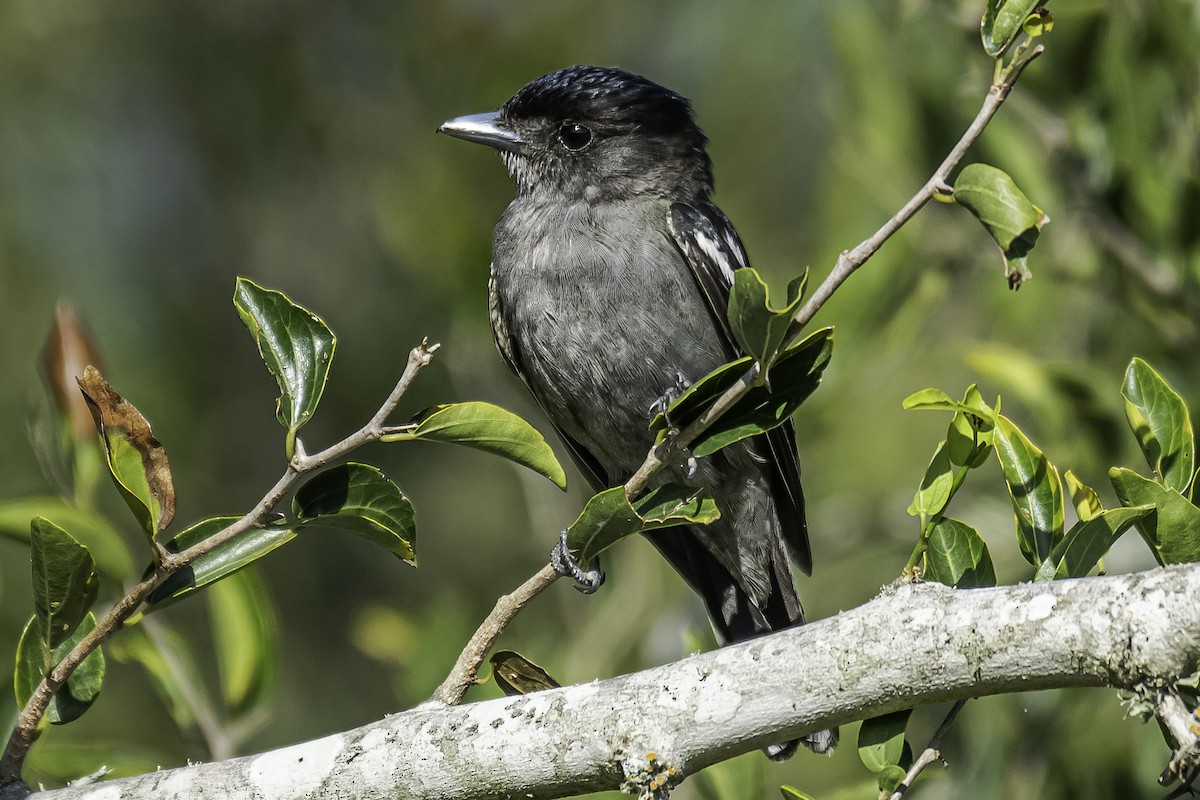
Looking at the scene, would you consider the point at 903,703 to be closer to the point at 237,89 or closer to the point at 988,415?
the point at 988,415

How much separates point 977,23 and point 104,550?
321cm

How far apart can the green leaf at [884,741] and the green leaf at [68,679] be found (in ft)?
5.51

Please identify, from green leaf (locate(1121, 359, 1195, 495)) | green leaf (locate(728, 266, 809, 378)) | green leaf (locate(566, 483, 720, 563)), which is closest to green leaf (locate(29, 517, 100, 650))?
green leaf (locate(566, 483, 720, 563))

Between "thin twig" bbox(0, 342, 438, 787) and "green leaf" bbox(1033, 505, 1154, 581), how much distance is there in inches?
50.8

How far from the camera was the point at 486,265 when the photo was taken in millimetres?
5109

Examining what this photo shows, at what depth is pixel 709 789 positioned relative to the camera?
359 cm

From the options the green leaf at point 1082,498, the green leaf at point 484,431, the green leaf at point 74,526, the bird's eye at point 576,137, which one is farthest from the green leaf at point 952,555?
the bird's eye at point 576,137

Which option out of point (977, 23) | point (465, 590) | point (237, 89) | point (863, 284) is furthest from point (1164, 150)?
A: point (237, 89)

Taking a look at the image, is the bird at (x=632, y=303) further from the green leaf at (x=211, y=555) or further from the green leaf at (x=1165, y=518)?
the green leaf at (x=1165, y=518)

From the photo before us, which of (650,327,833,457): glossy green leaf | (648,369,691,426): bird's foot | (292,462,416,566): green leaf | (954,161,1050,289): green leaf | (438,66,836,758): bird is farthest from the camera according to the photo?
(438,66,836,758): bird

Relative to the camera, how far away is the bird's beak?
472cm

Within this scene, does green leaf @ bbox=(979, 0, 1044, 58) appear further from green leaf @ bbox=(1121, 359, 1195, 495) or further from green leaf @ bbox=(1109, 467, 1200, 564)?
green leaf @ bbox=(1109, 467, 1200, 564)

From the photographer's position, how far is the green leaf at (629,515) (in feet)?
8.81

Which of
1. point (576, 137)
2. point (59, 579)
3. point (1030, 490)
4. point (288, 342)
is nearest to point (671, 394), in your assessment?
point (576, 137)
